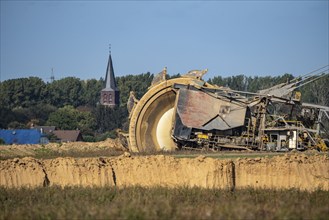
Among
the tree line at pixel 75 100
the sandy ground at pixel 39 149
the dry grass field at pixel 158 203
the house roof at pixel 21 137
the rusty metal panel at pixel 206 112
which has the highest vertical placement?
the tree line at pixel 75 100

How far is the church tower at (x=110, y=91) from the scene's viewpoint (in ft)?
551

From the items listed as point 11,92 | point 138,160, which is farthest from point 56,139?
point 138,160

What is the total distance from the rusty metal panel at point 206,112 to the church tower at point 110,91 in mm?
118491

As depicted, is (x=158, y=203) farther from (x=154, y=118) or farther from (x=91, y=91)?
(x=91, y=91)

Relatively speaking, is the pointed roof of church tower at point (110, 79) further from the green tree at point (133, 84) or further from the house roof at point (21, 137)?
the house roof at point (21, 137)

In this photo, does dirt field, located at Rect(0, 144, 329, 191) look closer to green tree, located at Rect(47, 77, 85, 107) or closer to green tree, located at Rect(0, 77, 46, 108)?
green tree, located at Rect(0, 77, 46, 108)

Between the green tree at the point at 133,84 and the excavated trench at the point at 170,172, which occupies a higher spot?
the green tree at the point at 133,84

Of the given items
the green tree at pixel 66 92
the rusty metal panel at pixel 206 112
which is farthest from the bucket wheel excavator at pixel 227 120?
the green tree at pixel 66 92

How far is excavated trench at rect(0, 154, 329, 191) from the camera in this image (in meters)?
28.6

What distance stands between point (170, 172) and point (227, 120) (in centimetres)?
1584

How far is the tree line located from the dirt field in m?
61.4

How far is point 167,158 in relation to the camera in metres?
30.0

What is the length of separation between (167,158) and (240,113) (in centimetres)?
1560

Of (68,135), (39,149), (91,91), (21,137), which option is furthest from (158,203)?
(91,91)
